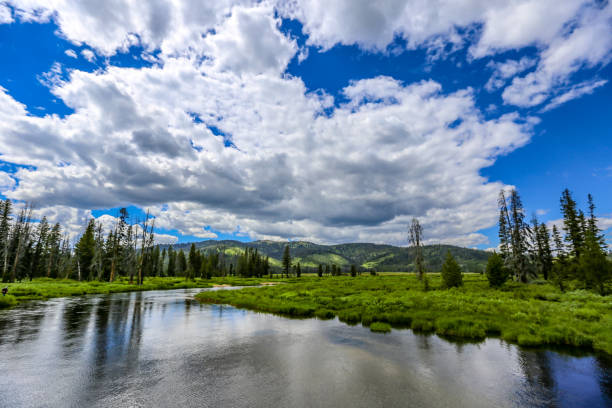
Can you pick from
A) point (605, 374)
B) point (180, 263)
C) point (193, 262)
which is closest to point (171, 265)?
point (180, 263)

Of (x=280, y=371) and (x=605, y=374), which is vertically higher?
(x=280, y=371)

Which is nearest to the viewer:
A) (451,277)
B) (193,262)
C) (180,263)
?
(451,277)

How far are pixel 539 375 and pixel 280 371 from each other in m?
11.1

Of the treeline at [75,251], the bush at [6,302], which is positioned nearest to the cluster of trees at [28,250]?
the treeline at [75,251]

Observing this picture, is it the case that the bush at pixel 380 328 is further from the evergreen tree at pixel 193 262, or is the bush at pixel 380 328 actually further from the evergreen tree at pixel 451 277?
the evergreen tree at pixel 193 262

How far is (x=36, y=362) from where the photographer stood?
12.3 m

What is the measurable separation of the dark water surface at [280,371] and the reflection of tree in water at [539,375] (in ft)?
0.17

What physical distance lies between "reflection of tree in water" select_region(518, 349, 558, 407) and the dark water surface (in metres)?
0.05

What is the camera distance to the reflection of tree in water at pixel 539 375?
9.29 meters

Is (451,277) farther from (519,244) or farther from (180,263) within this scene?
(180,263)

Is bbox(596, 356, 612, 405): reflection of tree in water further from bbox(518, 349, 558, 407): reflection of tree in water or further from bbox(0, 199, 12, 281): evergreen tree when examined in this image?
bbox(0, 199, 12, 281): evergreen tree

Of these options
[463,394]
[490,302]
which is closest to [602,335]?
[490,302]

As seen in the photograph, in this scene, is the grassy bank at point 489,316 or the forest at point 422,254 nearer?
the grassy bank at point 489,316

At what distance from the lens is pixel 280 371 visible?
451 inches
